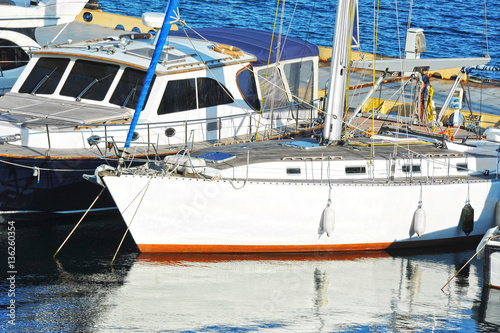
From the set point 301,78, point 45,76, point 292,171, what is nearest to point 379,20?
point 301,78

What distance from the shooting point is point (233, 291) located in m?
13.7

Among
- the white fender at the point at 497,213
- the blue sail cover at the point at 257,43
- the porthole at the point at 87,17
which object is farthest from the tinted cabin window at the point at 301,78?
the porthole at the point at 87,17

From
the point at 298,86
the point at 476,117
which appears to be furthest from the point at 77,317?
the point at 476,117

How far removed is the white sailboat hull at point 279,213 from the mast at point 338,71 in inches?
66.2

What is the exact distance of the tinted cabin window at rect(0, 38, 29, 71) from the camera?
20.1 metres

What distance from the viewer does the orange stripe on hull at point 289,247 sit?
48.5 ft

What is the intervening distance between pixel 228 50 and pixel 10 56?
6.06 meters

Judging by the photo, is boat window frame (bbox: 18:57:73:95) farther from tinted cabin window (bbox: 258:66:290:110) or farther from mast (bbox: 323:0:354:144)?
mast (bbox: 323:0:354:144)

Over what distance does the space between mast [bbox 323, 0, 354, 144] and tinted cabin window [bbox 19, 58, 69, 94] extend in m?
5.99

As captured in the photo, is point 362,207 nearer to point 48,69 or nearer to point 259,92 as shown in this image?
point 259,92

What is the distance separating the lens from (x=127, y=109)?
54.7ft

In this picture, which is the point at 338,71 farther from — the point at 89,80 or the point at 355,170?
the point at 89,80

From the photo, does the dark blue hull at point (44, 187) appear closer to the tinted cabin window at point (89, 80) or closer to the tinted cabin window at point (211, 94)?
the tinted cabin window at point (89, 80)

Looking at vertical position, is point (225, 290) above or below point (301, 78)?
below
